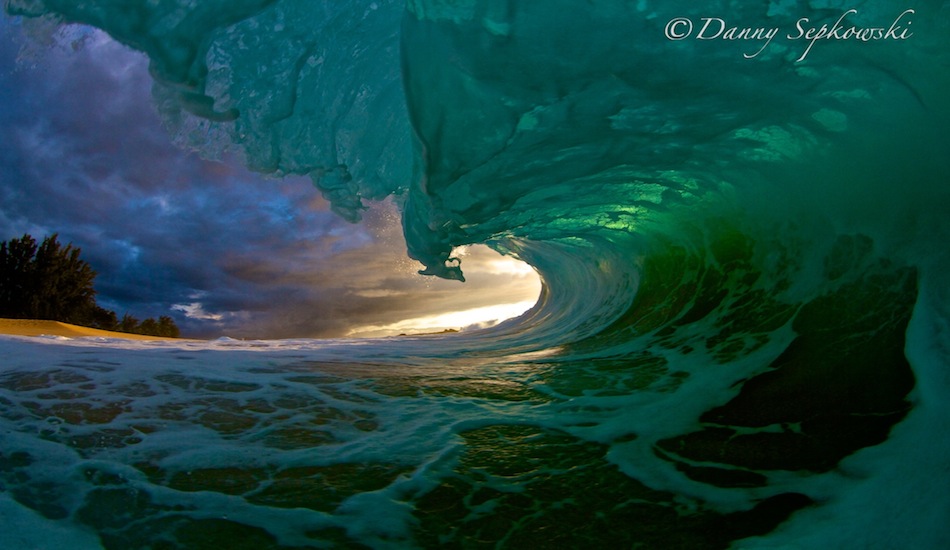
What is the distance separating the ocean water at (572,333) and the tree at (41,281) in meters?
24.4

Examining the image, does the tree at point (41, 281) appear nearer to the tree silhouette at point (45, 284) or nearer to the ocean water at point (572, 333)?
the tree silhouette at point (45, 284)

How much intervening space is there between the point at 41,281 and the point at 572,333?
27752 mm

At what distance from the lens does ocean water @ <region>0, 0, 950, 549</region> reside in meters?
2.69

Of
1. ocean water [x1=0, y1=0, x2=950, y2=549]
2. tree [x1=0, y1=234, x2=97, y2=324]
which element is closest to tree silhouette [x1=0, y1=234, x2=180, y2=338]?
tree [x1=0, y1=234, x2=97, y2=324]

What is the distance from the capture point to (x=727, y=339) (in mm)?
6012

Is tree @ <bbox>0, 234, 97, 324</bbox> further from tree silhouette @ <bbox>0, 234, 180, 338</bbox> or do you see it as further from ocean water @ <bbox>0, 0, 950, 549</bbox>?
ocean water @ <bbox>0, 0, 950, 549</bbox>

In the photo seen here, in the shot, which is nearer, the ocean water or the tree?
the ocean water

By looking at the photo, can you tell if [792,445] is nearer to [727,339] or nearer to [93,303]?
[727,339]

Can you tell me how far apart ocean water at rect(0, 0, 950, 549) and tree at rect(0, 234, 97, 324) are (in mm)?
24440

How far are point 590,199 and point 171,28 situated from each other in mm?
5830

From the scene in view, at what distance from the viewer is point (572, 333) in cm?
910

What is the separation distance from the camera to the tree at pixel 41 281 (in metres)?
25.3

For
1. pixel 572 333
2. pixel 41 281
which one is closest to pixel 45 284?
pixel 41 281

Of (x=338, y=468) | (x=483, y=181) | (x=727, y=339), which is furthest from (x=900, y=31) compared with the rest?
(x=338, y=468)
